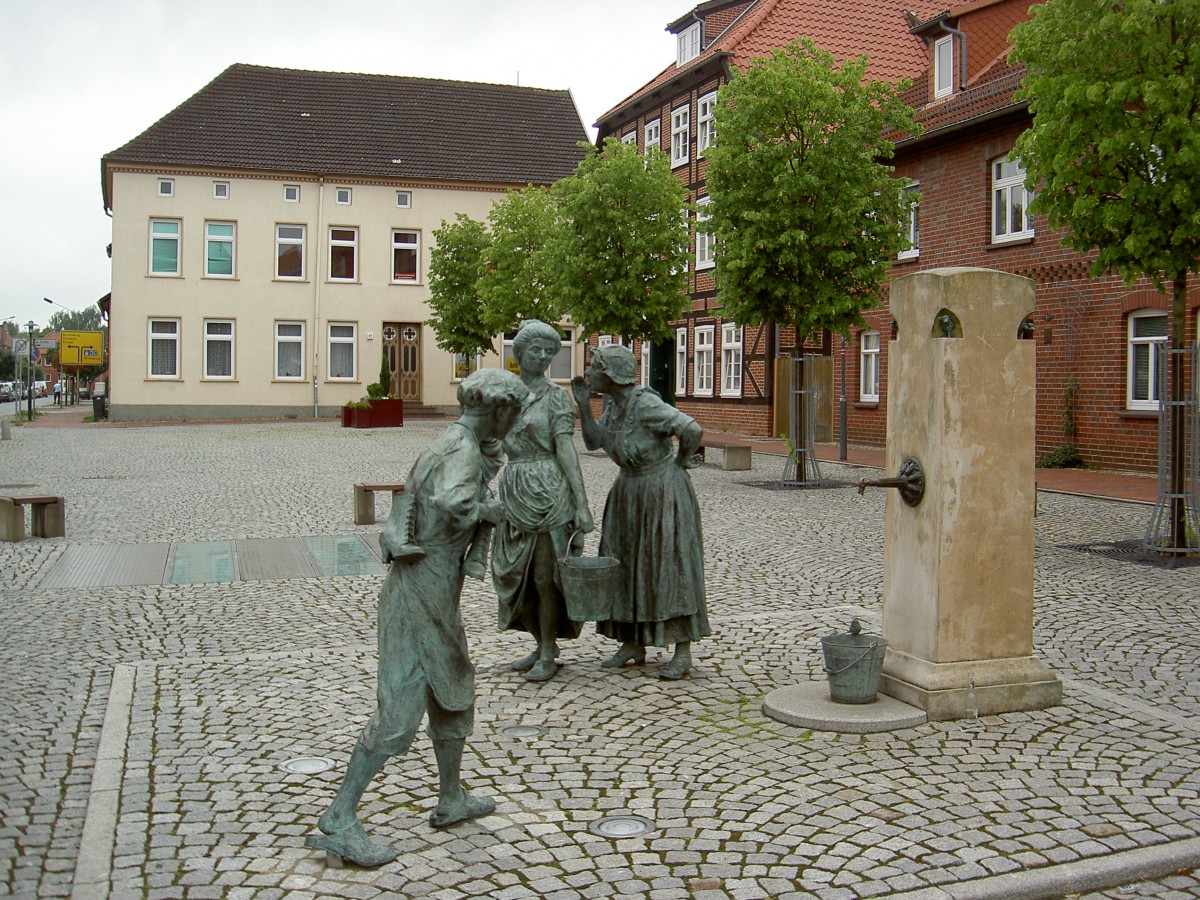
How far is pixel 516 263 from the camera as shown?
29.7 meters

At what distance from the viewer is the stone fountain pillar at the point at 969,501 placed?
5.65 m

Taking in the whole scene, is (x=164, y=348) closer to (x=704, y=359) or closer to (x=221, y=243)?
(x=221, y=243)

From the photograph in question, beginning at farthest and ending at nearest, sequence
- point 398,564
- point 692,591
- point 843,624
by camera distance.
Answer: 1. point 843,624
2. point 692,591
3. point 398,564

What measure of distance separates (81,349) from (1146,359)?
48.8 meters

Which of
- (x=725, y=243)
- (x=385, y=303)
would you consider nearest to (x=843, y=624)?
(x=725, y=243)

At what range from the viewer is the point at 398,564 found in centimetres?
407

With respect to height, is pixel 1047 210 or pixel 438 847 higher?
pixel 1047 210

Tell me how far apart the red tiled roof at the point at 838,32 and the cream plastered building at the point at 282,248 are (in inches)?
497

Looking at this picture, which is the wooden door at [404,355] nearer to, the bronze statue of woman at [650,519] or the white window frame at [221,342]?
the white window frame at [221,342]

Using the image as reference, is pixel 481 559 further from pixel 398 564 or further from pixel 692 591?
pixel 692 591

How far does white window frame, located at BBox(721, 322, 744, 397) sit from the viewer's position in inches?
1185

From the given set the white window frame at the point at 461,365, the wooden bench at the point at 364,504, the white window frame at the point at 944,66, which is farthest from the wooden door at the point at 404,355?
the wooden bench at the point at 364,504

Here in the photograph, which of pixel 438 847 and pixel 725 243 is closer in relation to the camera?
pixel 438 847

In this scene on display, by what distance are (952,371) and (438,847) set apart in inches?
125
